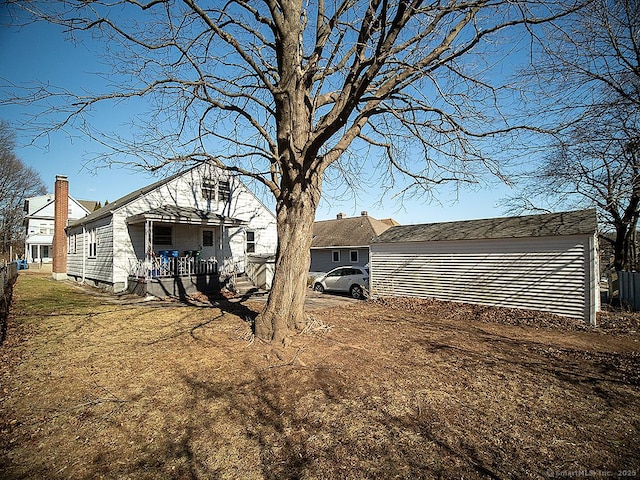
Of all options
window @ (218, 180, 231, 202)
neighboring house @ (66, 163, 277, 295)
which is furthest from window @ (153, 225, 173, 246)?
window @ (218, 180, 231, 202)

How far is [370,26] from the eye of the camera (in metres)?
5.23

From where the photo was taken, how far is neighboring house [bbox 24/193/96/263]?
40.9 metres

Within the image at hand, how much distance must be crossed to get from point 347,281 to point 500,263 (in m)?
7.18

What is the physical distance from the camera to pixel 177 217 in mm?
13648

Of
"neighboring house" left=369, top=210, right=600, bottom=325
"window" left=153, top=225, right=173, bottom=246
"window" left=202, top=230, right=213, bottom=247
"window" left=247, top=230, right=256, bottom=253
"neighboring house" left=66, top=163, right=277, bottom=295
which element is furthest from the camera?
"window" left=247, top=230, right=256, bottom=253

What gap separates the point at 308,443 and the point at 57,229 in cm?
2320

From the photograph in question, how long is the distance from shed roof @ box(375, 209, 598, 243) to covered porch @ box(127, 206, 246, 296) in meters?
8.00

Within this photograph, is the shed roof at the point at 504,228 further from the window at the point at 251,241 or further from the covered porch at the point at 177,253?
the window at the point at 251,241

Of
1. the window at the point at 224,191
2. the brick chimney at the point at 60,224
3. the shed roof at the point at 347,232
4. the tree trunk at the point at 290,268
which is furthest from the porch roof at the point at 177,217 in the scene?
the shed roof at the point at 347,232

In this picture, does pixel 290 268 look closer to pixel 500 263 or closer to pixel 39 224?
pixel 500 263

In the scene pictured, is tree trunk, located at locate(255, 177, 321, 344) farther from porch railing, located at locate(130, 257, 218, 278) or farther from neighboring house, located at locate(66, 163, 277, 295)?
porch railing, located at locate(130, 257, 218, 278)

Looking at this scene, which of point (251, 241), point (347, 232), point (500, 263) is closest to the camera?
point (500, 263)

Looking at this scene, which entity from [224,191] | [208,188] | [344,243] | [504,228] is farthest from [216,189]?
[504,228]

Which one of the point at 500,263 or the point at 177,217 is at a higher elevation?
the point at 177,217
